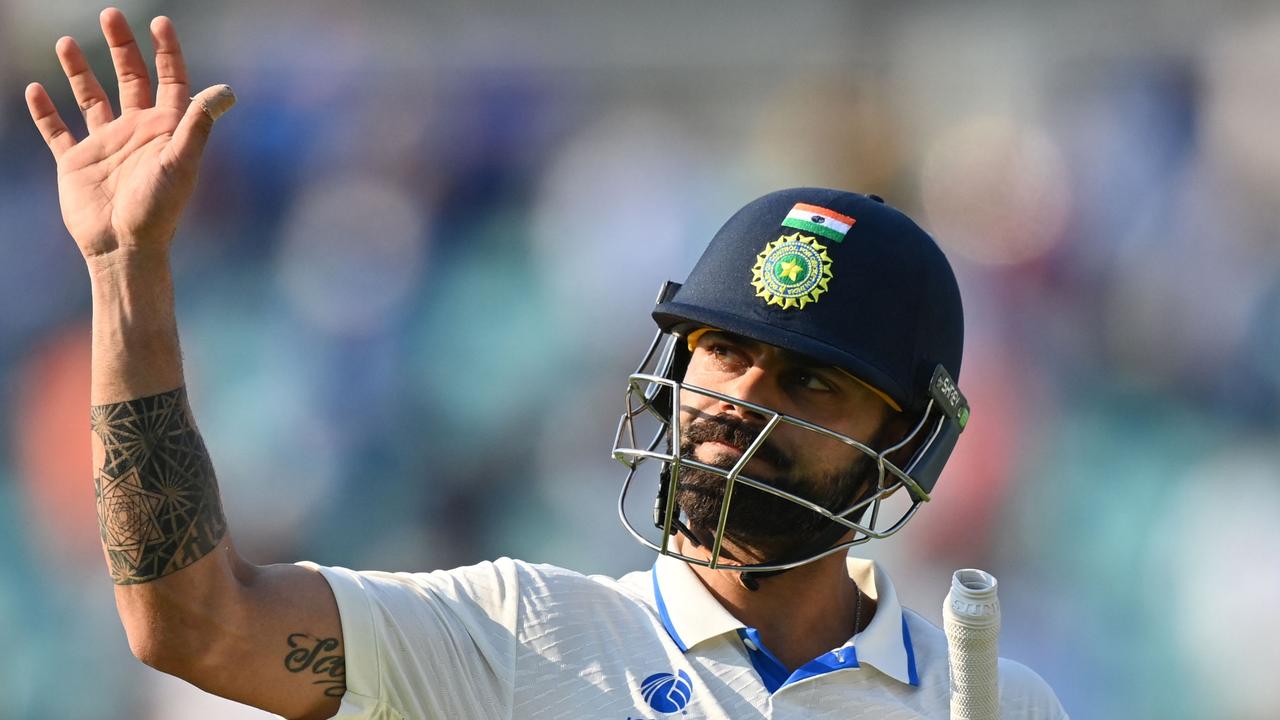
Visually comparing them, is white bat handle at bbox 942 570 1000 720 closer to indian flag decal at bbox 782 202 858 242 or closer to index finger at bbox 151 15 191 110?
indian flag decal at bbox 782 202 858 242

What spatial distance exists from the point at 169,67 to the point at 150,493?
23.4 inches

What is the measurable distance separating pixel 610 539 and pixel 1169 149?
2.24m

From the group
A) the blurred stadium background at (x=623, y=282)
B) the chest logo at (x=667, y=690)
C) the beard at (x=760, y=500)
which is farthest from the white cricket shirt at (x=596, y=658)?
the blurred stadium background at (x=623, y=282)

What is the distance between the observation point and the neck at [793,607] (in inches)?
84.2

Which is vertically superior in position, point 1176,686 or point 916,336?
point 916,336

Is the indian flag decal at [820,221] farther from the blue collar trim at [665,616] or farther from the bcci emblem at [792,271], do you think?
the blue collar trim at [665,616]

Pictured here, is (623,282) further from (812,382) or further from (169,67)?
(169,67)

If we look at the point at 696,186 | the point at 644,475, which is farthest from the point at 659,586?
the point at 696,186

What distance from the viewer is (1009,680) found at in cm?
221

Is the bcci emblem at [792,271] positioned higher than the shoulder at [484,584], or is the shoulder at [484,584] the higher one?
the bcci emblem at [792,271]

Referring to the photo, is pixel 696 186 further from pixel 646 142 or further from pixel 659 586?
pixel 659 586

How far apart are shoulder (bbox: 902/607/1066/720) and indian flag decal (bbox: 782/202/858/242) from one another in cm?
65

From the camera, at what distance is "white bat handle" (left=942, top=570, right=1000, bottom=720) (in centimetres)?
148

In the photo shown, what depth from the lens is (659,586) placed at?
214 cm
